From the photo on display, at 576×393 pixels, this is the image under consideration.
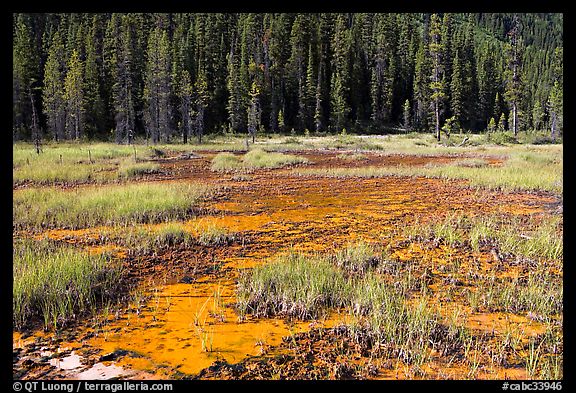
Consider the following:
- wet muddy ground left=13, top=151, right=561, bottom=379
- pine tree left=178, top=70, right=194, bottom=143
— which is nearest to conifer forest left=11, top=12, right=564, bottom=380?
wet muddy ground left=13, top=151, right=561, bottom=379

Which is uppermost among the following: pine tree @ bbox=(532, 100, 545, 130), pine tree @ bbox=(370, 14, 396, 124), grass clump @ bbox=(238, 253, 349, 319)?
pine tree @ bbox=(370, 14, 396, 124)

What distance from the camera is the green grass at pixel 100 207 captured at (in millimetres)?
10422

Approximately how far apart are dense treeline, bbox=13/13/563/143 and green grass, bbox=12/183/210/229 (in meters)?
38.2

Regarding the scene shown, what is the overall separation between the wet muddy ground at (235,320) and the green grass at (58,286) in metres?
0.27

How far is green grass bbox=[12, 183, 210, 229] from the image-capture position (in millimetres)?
10422

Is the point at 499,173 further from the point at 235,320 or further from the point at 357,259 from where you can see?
the point at 235,320

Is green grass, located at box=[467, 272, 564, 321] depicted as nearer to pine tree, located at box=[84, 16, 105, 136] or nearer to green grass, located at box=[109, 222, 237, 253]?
green grass, located at box=[109, 222, 237, 253]

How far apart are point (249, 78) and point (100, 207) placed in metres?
52.2

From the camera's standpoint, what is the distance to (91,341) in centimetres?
478

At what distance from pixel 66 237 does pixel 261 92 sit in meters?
53.7

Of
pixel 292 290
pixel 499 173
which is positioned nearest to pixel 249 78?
pixel 499 173
